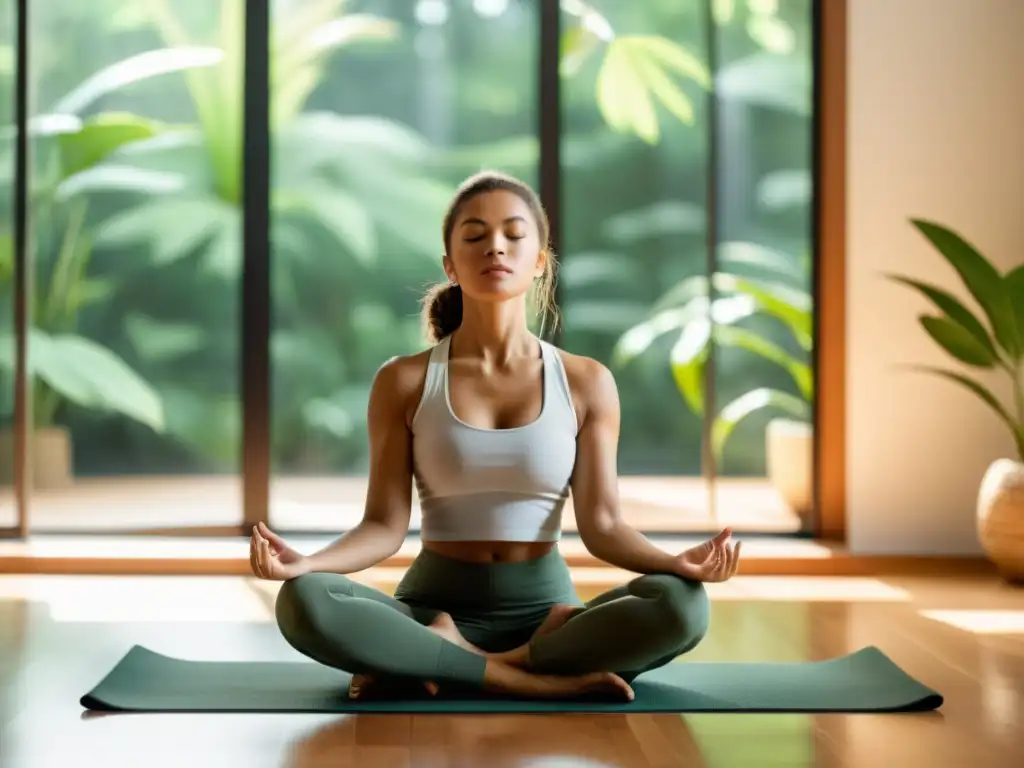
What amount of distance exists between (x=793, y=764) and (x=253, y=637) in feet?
4.71

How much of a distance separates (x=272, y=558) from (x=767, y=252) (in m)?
2.51

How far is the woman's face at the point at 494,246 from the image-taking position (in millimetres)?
2541

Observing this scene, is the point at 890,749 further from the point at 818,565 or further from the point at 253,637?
the point at 818,565

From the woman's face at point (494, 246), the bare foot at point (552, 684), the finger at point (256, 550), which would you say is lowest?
the bare foot at point (552, 684)

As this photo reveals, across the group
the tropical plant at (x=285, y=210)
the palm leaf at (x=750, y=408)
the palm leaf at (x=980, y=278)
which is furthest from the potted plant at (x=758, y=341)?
the tropical plant at (x=285, y=210)

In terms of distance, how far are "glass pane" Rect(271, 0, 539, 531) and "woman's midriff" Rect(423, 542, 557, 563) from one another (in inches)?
77.1

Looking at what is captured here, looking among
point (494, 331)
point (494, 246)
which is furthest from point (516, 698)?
point (494, 246)

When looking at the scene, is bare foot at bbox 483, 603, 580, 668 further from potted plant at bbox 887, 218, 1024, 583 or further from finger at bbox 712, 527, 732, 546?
potted plant at bbox 887, 218, 1024, 583

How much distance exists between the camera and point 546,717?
2.38 metres

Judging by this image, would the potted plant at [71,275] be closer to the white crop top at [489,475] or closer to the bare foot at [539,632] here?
the white crop top at [489,475]

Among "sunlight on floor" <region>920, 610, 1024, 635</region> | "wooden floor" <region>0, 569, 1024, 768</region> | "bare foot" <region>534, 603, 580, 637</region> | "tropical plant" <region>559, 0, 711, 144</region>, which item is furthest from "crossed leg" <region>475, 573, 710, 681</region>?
"tropical plant" <region>559, 0, 711, 144</region>

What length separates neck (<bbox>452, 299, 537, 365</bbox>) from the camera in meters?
2.63

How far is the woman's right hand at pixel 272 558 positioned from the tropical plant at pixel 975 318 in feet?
6.89

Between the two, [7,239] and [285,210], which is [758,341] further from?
[7,239]
